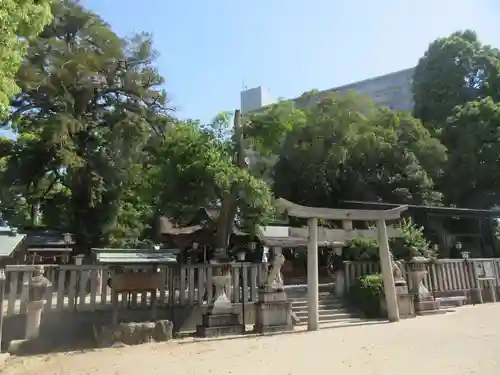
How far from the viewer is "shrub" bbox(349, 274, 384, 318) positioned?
13086 mm

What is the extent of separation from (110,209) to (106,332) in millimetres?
12797

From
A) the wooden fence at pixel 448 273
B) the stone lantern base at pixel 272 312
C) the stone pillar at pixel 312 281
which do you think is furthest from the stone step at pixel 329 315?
the stone pillar at pixel 312 281

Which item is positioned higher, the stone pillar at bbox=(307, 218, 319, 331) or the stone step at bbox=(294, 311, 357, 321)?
the stone pillar at bbox=(307, 218, 319, 331)

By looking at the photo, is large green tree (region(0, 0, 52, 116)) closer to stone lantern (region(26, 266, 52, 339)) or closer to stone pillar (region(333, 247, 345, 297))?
stone lantern (region(26, 266, 52, 339))

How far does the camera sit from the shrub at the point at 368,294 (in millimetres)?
13086

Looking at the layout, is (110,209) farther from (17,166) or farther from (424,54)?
(424,54)

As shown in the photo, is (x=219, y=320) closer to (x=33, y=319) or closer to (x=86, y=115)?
(x=33, y=319)

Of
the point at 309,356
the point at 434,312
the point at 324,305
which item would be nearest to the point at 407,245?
the point at 434,312

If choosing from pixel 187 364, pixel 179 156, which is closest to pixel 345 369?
pixel 187 364

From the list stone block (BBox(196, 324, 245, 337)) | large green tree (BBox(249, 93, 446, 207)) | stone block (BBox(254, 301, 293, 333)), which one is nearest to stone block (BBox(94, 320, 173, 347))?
stone block (BBox(196, 324, 245, 337))

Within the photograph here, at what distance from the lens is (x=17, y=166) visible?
18000 millimetres

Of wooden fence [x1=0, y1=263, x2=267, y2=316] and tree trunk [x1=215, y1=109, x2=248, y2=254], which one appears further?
tree trunk [x1=215, y1=109, x2=248, y2=254]

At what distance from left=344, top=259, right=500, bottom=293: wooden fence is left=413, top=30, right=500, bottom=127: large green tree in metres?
14.8

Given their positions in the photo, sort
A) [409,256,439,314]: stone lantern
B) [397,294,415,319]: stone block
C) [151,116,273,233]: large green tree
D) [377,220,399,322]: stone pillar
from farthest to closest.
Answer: [409,256,439,314]: stone lantern
[397,294,415,319]: stone block
[377,220,399,322]: stone pillar
[151,116,273,233]: large green tree
